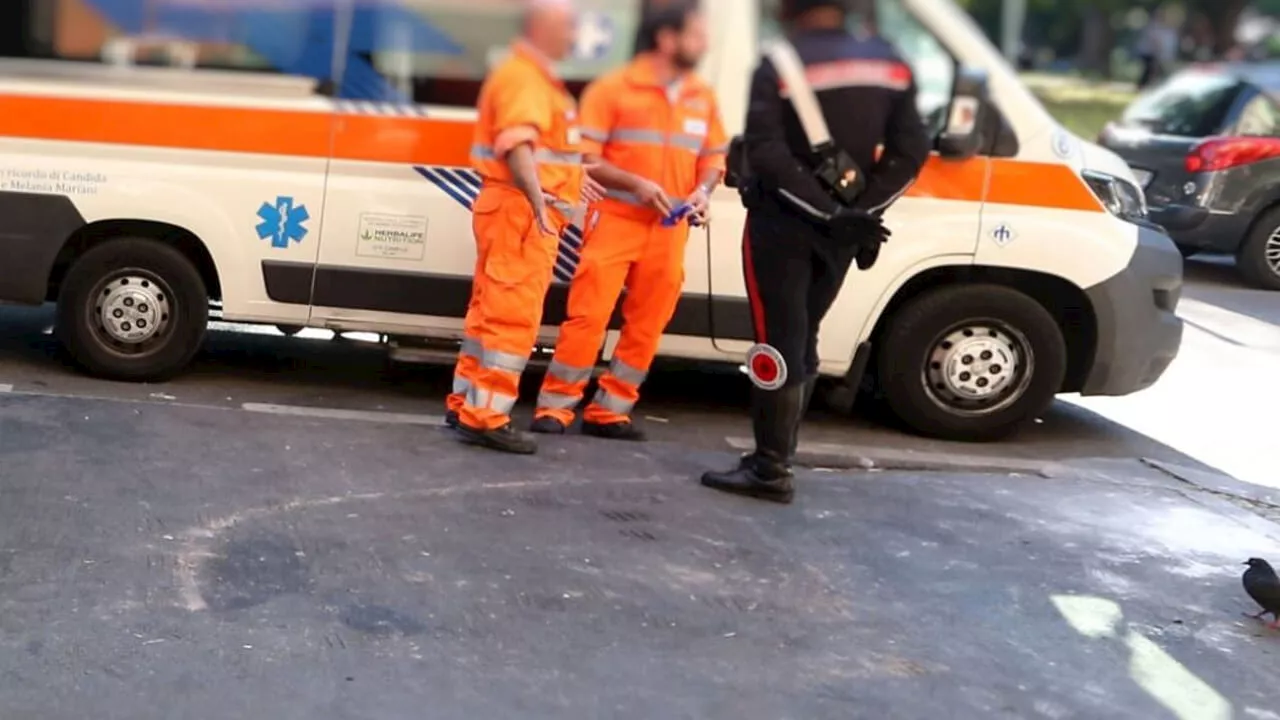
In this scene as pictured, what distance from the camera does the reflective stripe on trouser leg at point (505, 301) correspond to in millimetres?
→ 5309

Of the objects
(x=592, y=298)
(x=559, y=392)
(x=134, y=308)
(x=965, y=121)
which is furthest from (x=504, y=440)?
(x=965, y=121)

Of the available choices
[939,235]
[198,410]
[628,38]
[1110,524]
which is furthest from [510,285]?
[1110,524]

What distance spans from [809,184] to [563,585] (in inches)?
55.4

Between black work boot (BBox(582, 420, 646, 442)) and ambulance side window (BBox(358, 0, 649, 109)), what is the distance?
50.6 inches

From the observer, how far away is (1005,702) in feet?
11.8

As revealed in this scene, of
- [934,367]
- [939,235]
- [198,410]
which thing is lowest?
[198,410]

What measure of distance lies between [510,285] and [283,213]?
44.3 inches

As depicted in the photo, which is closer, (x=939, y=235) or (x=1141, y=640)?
(x=1141, y=640)

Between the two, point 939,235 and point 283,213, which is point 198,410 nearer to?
point 283,213

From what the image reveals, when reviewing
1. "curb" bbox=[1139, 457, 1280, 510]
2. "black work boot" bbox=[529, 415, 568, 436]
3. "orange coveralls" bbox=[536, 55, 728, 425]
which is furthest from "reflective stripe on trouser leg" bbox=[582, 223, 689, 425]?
"curb" bbox=[1139, 457, 1280, 510]

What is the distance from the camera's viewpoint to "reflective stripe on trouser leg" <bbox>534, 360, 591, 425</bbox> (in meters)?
5.87

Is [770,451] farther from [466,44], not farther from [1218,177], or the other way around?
[1218,177]

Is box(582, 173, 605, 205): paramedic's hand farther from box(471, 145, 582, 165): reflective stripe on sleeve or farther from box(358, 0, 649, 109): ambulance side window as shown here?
box(358, 0, 649, 109): ambulance side window

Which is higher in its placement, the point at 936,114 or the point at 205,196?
the point at 936,114
